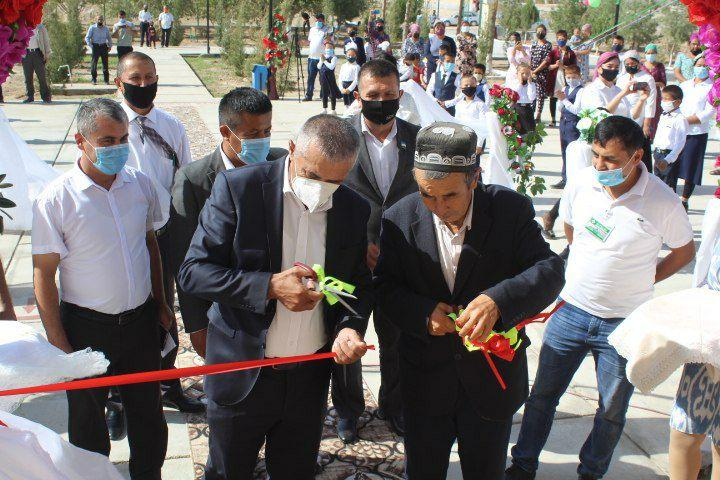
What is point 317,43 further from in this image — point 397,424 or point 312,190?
point 312,190

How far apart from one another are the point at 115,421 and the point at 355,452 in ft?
4.95

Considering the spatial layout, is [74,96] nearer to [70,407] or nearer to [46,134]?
[46,134]

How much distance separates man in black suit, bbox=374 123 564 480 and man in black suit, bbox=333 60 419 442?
4.19 ft

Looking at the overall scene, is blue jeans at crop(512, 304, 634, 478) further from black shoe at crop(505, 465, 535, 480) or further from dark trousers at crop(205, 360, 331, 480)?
dark trousers at crop(205, 360, 331, 480)

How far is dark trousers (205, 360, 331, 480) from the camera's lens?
3.12 m

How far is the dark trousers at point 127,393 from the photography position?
11.9ft

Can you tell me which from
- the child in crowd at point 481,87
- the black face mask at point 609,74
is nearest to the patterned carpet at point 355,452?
the black face mask at point 609,74

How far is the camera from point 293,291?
9.23 feet

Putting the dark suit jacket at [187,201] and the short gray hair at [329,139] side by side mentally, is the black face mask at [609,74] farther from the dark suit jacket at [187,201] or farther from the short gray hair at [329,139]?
the short gray hair at [329,139]

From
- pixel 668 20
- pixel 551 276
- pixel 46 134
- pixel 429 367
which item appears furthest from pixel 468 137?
pixel 668 20

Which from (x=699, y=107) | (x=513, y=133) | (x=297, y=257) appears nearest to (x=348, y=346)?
(x=297, y=257)

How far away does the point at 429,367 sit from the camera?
3.18 m

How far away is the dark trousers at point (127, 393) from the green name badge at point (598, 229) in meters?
2.42

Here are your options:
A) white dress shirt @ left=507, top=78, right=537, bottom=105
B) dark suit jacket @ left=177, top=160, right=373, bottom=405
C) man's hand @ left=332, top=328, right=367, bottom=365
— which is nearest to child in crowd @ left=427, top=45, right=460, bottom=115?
white dress shirt @ left=507, top=78, right=537, bottom=105
